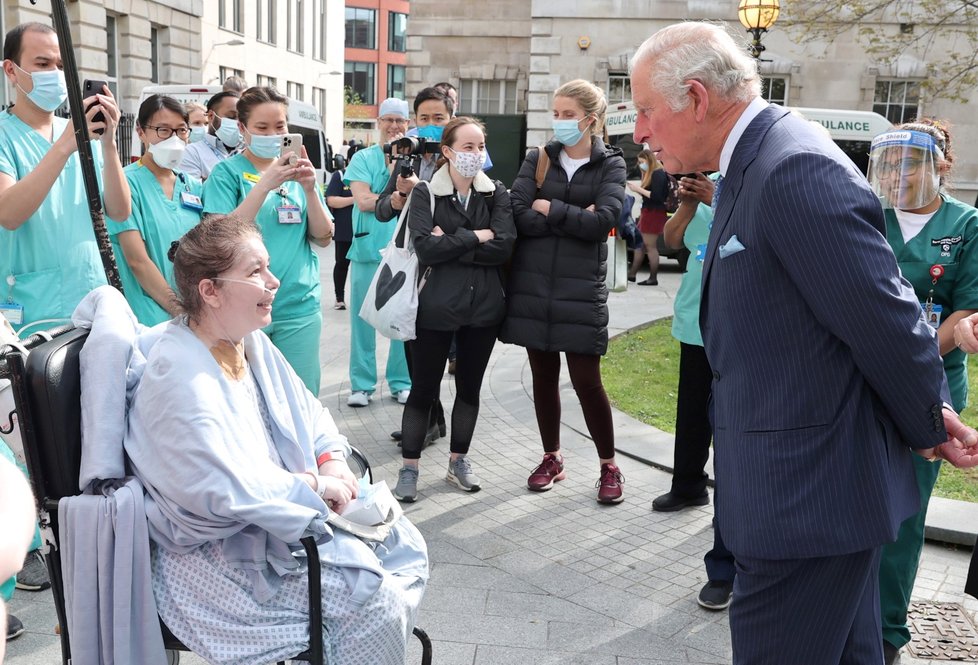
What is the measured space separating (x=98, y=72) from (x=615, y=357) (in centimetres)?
1840

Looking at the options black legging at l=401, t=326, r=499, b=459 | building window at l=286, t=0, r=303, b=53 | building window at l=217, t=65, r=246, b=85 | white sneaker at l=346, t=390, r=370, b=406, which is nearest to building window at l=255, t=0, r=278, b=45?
building window at l=286, t=0, r=303, b=53

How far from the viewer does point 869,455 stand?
85.3 inches

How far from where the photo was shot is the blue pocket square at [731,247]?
221 cm

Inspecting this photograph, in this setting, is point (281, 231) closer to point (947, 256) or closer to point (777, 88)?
point (947, 256)

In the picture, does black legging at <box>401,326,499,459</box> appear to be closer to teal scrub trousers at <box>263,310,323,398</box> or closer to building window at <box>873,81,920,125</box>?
teal scrub trousers at <box>263,310,323,398</box>

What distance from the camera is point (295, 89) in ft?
149

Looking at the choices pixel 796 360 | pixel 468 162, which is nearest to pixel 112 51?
pixel 468 162

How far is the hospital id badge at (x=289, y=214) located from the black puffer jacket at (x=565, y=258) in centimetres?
119

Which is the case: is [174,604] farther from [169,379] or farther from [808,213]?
[808,213]

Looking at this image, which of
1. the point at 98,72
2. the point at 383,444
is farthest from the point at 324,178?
the point at 383,444

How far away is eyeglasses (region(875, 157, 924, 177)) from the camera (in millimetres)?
3307

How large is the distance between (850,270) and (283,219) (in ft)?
10.0

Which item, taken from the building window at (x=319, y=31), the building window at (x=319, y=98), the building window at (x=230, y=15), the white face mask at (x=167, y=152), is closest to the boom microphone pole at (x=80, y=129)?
the white face mask at (x=167, y=152)

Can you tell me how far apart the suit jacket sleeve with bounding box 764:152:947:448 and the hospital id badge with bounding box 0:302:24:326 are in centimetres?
292
